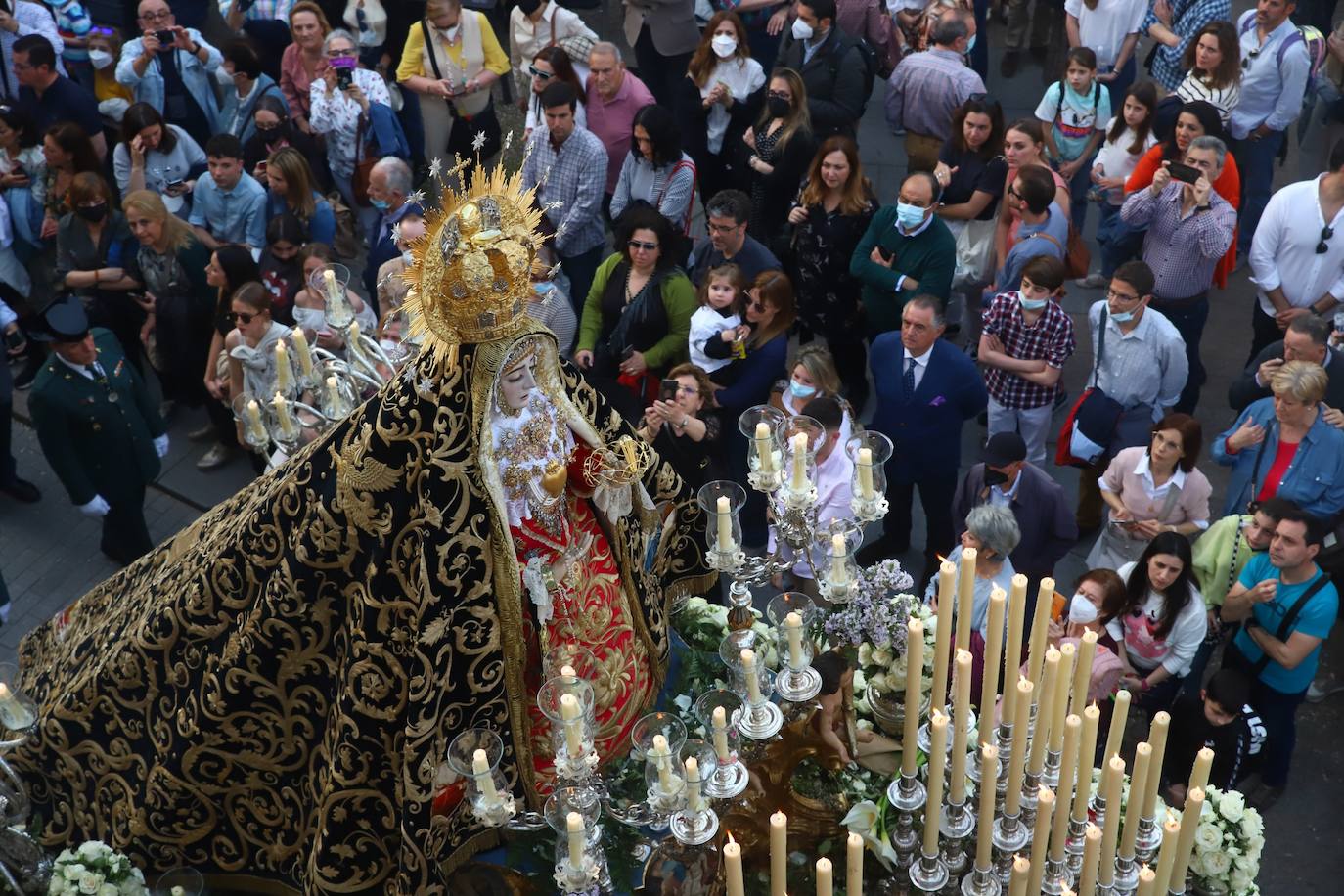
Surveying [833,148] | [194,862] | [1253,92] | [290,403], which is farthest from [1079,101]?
[194,862]

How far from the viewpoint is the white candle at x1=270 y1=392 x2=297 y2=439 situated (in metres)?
5.48

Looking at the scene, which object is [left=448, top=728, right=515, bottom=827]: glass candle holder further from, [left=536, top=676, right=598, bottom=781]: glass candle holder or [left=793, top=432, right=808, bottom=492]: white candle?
[left=793, top=432, right=808, bottom=492]: white candle

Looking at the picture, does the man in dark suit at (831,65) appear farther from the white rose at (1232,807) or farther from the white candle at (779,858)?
the white candle at (779,858)

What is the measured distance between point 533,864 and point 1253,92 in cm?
731

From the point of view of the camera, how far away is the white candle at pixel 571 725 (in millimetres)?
4102

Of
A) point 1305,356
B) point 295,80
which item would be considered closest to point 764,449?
point 1305,356

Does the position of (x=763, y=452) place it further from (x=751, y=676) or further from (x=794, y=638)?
(x=751, y=676)

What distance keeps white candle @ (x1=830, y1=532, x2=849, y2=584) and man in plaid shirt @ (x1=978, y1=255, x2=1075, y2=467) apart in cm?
388

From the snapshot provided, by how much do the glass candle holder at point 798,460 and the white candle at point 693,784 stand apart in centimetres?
97

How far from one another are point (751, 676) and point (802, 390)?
11.3 ft

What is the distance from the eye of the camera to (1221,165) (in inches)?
356

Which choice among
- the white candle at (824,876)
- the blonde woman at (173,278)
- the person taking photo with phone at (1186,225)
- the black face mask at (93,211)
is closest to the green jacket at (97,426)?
the blonde woman at (173,278)

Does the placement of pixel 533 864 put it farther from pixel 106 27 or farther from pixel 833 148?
pixel 106 27

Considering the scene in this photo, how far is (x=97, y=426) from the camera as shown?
26.9ft
